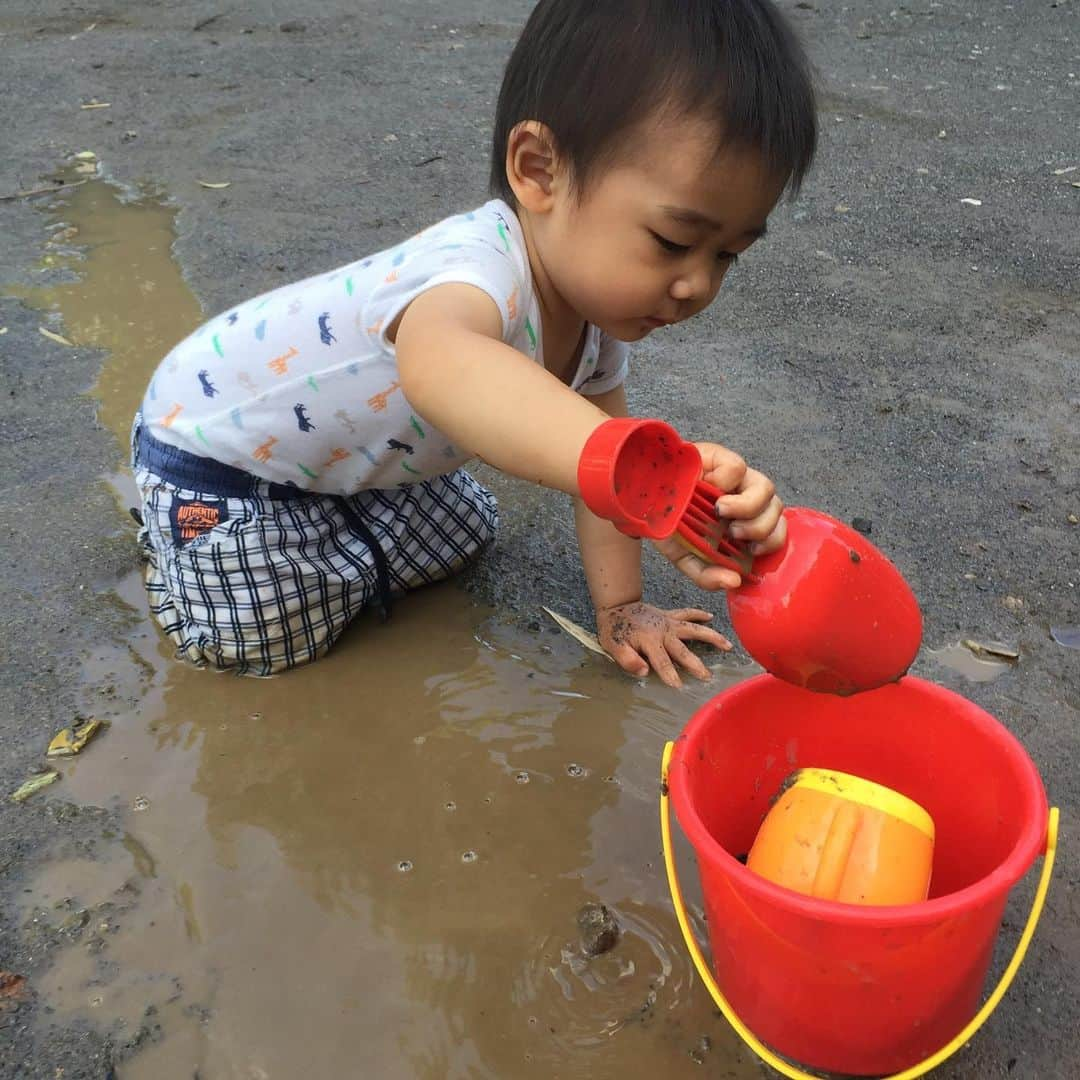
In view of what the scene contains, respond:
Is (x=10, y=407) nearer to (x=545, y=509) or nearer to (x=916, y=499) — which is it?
(x=545, y=509)

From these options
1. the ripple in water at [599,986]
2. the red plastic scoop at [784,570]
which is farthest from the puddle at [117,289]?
the red plastic scoop at [784,570]

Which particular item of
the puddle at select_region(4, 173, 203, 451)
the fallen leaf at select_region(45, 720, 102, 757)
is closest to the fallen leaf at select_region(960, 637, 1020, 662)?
the fallen leaf at select_region(45, 720, 102, 757)

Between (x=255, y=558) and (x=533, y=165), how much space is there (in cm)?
89

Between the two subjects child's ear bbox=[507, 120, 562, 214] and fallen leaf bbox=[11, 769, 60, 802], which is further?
fallen leaf bbox=[11, 769, 60, 802]

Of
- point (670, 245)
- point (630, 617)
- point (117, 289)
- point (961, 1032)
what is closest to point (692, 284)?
point (670, 245)

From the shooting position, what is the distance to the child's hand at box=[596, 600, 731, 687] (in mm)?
2137

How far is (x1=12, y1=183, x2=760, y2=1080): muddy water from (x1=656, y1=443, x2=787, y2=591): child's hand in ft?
1.90

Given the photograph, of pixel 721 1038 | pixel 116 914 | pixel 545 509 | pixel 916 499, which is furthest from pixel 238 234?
pixel 721 1038

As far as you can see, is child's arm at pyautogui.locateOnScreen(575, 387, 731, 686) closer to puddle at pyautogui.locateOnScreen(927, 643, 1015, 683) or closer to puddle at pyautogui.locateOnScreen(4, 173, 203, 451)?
puddle at pyautogui.locateOnScreen(927, 643, 1015, 683)

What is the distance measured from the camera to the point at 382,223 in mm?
4129

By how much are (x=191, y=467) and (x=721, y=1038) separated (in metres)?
1.38

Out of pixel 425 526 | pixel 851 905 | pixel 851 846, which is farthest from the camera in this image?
pixel 425 526

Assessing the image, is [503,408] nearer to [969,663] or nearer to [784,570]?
[784,570]

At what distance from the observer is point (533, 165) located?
70.3 inches
